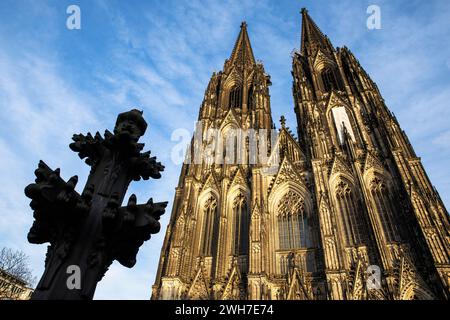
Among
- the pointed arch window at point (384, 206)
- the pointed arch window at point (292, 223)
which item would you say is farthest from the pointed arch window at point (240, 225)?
the pointed arch window at point (384, 206)

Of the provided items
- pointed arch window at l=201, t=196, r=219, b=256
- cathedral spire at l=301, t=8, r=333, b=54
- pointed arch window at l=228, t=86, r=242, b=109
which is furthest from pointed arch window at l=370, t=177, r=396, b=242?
cathedral spire at l=301, t=8, r=333, b=54

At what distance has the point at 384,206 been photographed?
58.1ft

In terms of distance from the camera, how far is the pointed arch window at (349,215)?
17.0 m

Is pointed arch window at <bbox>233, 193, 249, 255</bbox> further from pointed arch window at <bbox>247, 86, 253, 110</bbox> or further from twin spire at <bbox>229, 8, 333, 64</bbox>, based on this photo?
twin spire at <bbox>229, 8, 333, 64</bbox>

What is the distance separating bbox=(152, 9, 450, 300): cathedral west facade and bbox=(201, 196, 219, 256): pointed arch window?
0.07 m

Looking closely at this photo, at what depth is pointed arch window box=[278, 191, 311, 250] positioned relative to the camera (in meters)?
18.1

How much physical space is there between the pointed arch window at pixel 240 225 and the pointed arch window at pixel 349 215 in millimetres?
5321

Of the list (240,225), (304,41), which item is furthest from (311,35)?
(240,225)

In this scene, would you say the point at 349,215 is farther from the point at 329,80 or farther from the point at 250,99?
the point at 250,99

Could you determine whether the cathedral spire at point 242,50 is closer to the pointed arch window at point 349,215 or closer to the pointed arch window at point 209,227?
the pointed arch window at point 209,227

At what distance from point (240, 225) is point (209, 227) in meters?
1.93

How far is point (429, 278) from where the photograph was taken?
1416cm

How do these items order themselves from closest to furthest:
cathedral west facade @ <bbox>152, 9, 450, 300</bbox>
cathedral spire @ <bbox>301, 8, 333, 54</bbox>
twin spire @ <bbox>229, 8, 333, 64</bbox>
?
cathedral west facade @ <bbox>152, 9, 450, 300</bbox> < cathedral spire @ <bbox>301, 8, 333, 54</bbox> < twin spire @ <bbox>229, 8, 333, 64</bbox>
